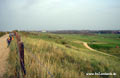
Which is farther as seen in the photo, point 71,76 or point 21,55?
point 71,76

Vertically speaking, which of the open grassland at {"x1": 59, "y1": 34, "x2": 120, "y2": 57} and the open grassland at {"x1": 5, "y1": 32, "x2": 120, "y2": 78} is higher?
the open grassland at {"x1": 5, "y1": 32, "x2": 120, "y2": 78}

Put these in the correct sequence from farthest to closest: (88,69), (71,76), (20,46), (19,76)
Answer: (88,69)
(71,76)
(19,76)
(20,46)

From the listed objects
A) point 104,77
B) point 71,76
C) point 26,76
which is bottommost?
point 104,77

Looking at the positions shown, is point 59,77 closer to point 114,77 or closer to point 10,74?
point 10,74

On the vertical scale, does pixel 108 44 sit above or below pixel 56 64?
below

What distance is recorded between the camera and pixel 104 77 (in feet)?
14.4

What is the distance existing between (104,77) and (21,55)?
13.3 ft

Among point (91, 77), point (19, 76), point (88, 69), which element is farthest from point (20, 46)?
point (88, 69)

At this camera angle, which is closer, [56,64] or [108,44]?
[56,64]

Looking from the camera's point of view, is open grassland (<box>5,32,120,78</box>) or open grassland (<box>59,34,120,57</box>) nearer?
open grassland (<box>5,32,120,78</box>)

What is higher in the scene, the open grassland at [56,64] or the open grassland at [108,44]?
the open grassland at [56,64]

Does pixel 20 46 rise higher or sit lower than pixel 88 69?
higher

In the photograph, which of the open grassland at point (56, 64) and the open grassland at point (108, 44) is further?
the open grassland at point (108, 44)

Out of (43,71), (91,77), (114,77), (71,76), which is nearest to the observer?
(43,71)
